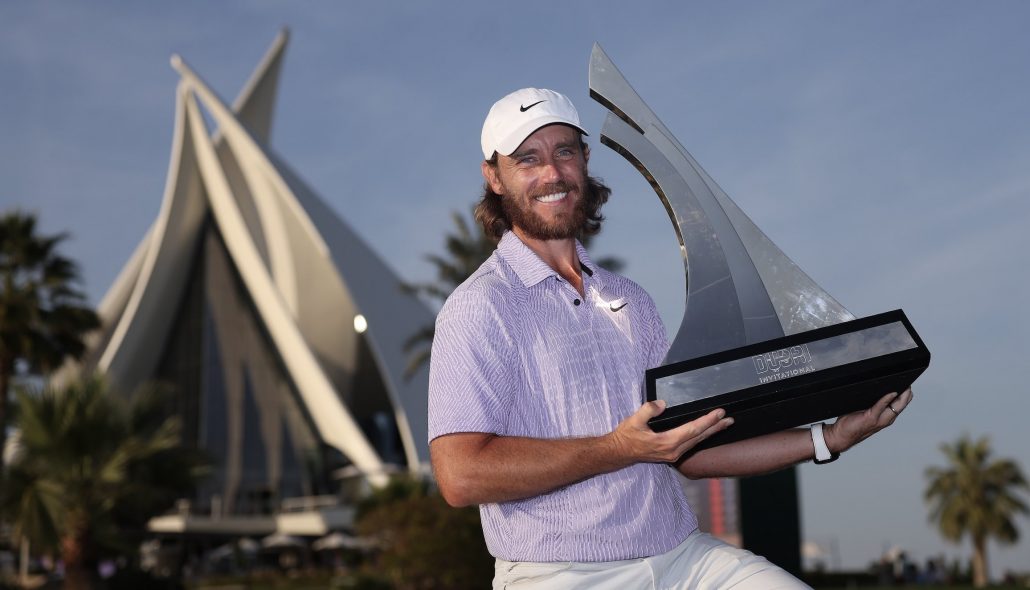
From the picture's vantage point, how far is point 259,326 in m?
46.0

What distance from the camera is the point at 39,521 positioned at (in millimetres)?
13266

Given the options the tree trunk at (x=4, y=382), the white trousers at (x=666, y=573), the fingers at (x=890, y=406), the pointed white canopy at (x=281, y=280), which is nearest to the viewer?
the white trousers at (x=666, y=573)

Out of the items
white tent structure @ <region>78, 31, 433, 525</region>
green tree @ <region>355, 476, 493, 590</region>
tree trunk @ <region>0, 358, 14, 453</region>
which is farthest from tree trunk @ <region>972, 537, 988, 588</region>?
tree trunk @ <region>0, 358, 14, 453</region>

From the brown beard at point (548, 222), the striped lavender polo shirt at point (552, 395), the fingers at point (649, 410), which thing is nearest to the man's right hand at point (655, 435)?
the fingers at point (649, 410)

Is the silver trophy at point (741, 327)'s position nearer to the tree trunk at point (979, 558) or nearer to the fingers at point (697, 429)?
the fingers at point (697, 429)

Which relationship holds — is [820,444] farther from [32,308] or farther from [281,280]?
[281,280]

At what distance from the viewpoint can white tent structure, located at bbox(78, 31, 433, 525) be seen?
4038cm

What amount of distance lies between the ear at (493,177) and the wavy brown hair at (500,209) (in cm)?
2

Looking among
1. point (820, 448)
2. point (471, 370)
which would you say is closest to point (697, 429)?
point (471, 370)

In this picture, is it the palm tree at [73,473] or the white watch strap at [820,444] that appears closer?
the white watch strap at [820,444]

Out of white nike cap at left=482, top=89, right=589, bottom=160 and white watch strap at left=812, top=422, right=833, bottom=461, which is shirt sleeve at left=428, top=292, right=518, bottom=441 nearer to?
white nike cap at left=482, top=89, right=589, bottom=160

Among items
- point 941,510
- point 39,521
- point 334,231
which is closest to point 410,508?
point 39,521

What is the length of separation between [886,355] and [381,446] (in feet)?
139

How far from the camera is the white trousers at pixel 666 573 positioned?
188cm
